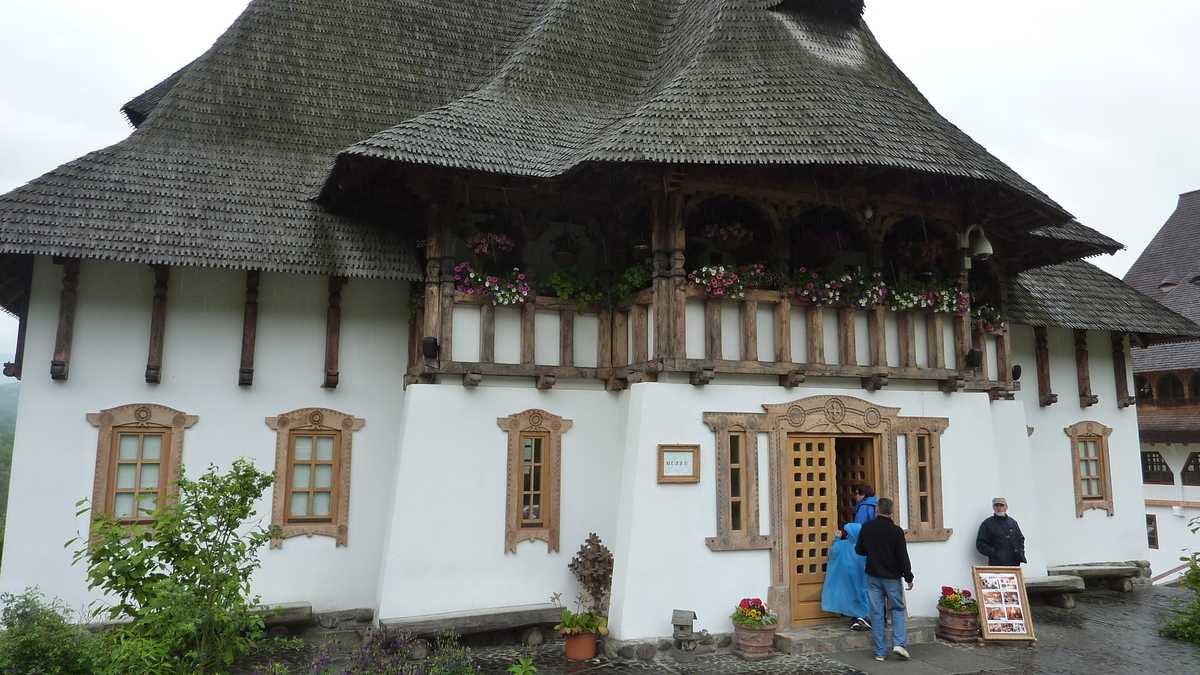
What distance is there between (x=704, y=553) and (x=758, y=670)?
1209 millimetres

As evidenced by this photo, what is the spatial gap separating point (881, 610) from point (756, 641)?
120cm

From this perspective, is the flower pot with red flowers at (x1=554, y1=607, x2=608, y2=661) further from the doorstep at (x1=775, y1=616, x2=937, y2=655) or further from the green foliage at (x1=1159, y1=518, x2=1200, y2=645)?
the green foliage at (x1=1159, y1=518, x2=1200, y2=645)

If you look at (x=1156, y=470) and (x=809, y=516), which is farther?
(x=1156, y=470)

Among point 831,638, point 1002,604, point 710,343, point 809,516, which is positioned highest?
point 710,343

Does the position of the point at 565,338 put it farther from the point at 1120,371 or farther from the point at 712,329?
the point at 1120,371

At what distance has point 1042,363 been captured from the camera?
12.8m

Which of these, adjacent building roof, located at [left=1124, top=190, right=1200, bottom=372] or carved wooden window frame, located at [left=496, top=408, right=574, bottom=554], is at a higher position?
adjacent building roof, located at [left=1124, top=190, right=1200, bottom=372]

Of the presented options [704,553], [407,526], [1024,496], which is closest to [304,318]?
[407,526]

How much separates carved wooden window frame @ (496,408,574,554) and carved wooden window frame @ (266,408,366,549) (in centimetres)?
195

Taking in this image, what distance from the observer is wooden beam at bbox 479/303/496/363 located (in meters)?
8.89

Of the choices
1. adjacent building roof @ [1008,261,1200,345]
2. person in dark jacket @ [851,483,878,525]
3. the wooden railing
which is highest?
adjacent building roof @ [1008,261,1200,345]

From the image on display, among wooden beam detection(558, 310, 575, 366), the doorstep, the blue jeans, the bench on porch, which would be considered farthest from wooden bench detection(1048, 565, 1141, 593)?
wooden beam detection(558, 310, 575, 366)

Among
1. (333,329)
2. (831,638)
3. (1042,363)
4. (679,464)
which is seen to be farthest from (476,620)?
(1042,363)

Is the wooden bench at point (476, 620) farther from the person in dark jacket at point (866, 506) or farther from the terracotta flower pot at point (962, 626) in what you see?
the terracotta flower pot at point (962, 626)
